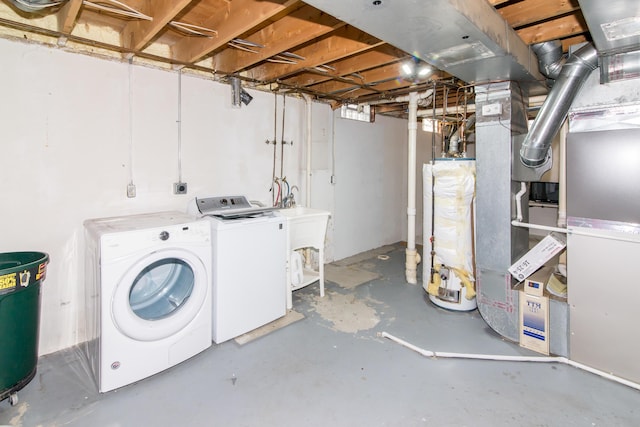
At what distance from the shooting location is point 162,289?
8.26 feet

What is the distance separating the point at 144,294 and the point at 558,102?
3.20 meters

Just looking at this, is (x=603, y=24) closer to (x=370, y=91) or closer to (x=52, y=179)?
(x=370, y=91)

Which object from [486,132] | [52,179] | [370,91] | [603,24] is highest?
[370,91]

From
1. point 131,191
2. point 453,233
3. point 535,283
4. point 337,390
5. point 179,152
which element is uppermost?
point 179,152

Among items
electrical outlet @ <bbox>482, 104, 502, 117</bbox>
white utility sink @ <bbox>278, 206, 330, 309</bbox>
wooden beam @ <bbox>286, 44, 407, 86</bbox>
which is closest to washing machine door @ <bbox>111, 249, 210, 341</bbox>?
white utility sink @ <bbox>278, 206, 330, 309</bbox>

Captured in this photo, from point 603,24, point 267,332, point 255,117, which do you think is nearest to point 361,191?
point 255,117

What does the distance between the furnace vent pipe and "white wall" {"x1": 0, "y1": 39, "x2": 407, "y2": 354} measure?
8.10 ft

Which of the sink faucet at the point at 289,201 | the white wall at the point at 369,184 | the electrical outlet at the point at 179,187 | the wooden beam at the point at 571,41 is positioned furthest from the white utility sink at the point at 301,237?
the wooden beam at the point at 571,41

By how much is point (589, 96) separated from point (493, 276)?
1.44 meters

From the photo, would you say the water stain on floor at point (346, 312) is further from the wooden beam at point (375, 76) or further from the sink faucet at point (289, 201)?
the wooden beam at point (375, 76)

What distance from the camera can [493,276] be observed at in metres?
2.68

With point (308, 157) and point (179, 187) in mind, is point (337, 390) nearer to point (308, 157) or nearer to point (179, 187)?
point (179, 187)

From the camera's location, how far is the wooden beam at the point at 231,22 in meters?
1.93

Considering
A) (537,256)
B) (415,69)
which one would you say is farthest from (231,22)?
(537,256)
